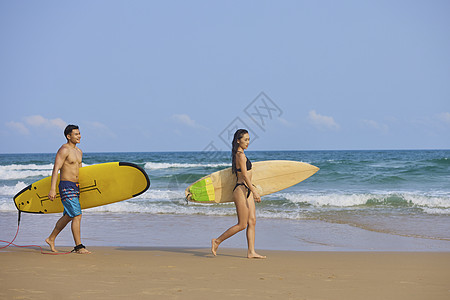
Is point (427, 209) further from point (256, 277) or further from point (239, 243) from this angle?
point (256, 277)

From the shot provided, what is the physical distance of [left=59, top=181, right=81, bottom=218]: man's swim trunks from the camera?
4973 millimetres

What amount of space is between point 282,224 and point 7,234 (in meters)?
4.44

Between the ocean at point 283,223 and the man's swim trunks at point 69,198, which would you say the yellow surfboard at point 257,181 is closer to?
the ocean at point 283,223

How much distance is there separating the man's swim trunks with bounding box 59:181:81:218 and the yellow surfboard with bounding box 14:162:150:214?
56cm

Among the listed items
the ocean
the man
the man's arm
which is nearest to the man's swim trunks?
the man

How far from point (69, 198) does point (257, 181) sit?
2320mm

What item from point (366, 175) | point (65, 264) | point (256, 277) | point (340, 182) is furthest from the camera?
point (366, 175)

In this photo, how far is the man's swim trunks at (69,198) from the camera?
16.3 feet

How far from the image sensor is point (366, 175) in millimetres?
18703

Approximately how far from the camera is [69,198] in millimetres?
4996

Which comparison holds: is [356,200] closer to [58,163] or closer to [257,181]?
[257,181]

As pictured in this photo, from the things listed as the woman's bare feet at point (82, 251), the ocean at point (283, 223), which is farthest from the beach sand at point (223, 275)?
the ocean at point (283, 223)

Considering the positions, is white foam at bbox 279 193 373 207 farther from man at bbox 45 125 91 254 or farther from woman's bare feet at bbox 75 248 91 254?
man at bbox 45 125 91 254

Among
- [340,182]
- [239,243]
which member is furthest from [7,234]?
[340,182]
